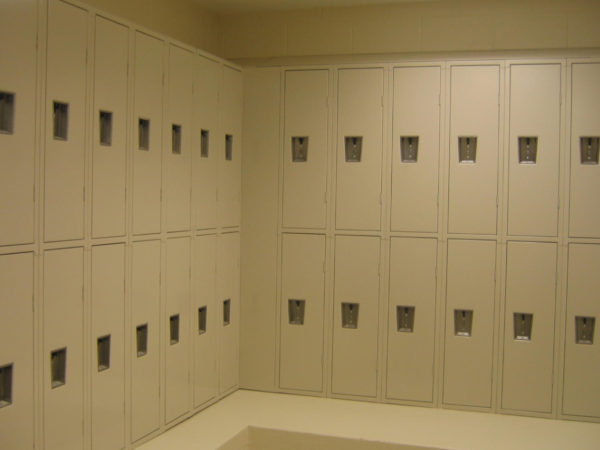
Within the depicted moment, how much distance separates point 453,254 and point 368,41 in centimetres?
167

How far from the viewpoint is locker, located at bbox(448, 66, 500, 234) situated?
4605mm

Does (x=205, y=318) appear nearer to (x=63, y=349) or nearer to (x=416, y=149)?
(x=63, y=349)

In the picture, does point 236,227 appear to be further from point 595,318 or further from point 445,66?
point 595,318

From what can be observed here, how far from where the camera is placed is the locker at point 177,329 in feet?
13.5

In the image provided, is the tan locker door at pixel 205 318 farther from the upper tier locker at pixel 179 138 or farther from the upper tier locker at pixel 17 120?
the upper tier locker at pixel 17 120

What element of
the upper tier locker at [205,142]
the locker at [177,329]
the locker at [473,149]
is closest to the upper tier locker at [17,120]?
the locker at [177,329]

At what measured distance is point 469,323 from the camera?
4684 mm

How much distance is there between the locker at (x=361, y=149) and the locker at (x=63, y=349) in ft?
6.91

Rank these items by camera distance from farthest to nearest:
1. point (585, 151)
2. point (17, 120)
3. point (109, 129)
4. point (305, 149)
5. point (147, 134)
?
1. point (305, 149)
2. point (585, 151)
3. point (147, 134)
4. point (109, 129)
5. point (17, 120)

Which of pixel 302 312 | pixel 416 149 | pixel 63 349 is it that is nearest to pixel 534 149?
pixel 416 149

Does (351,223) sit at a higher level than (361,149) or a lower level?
lower

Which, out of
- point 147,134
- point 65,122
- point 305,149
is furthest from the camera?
point 305,149

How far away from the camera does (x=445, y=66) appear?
4656 mm

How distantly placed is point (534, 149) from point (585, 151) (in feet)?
1.07
